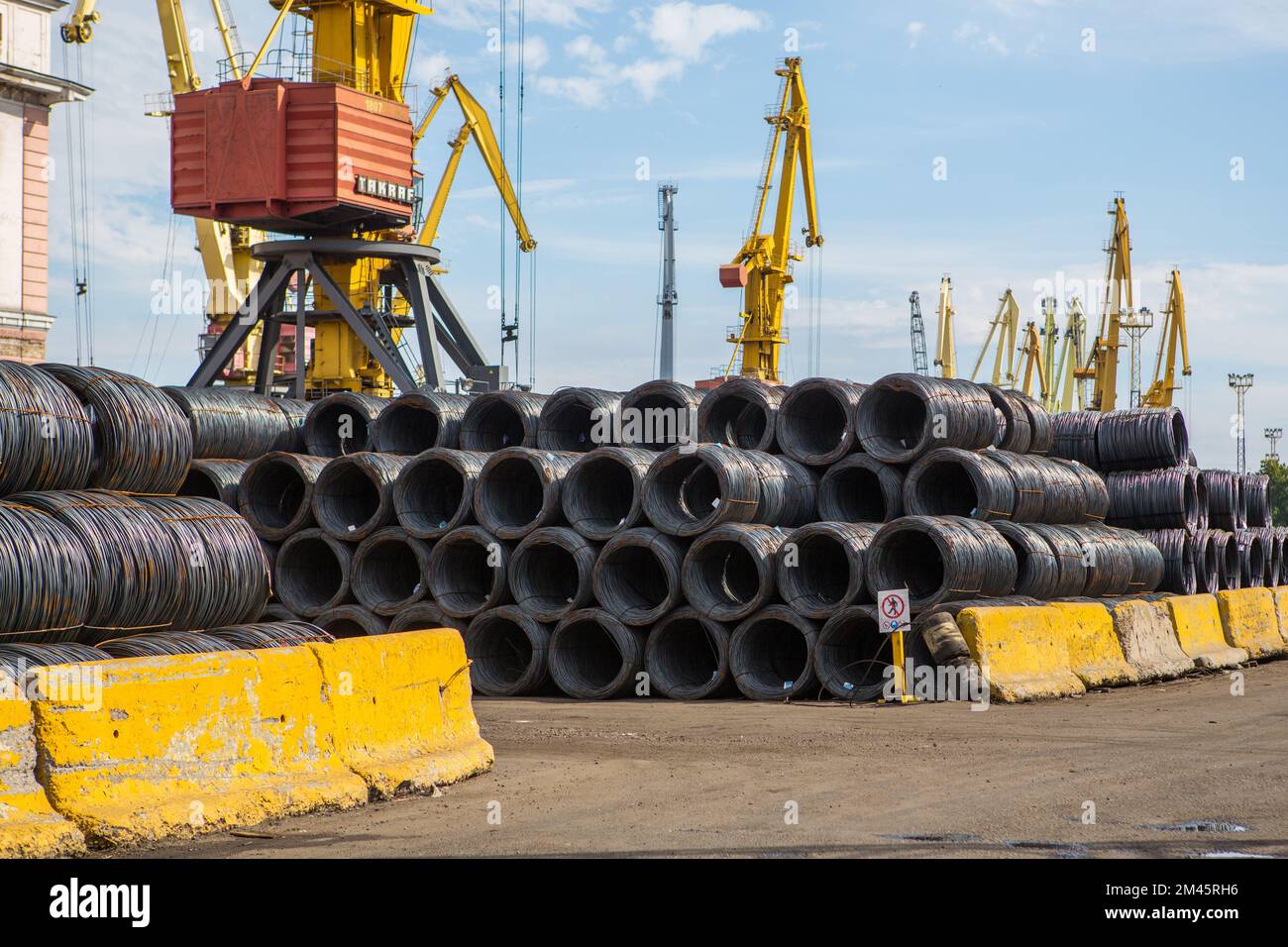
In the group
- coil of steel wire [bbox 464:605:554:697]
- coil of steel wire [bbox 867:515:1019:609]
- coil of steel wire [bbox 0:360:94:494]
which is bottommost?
coil of steel wire [bbox 464:605:554:697]

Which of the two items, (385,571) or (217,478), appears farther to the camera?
(217,478)

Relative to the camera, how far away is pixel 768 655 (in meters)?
18.0

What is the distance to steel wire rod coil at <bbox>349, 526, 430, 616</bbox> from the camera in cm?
1873

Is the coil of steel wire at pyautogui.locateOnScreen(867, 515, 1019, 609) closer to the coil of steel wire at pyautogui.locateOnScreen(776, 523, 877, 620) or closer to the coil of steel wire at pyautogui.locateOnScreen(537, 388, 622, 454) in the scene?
the coil of steel wire at pyautogui.locateOnScreen(776, 523, 877, 620)

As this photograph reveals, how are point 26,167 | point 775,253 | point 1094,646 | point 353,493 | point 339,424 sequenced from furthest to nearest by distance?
point 775,253, point 26,167, point 339,424, point 353,493, point 1094,646

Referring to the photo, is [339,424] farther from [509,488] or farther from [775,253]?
[775,253]

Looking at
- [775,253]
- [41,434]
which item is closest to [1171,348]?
[775,253]

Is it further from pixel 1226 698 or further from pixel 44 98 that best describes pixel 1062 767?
pixel 44 98

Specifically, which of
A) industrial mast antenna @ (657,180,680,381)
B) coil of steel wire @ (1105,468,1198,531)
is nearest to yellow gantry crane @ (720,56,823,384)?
industrial mast antenna @ (657,180,680,381)

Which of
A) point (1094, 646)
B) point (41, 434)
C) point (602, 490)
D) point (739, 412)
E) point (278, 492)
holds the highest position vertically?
point (739, 412)

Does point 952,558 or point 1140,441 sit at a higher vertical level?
point 1140,441

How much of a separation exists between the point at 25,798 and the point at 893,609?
9.80 metres

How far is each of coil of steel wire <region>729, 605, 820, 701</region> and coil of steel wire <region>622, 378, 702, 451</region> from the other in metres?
3.23

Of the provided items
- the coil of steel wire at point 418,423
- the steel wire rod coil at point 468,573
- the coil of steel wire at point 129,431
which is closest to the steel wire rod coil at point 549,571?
the steel wire rod coil at point 468,573
